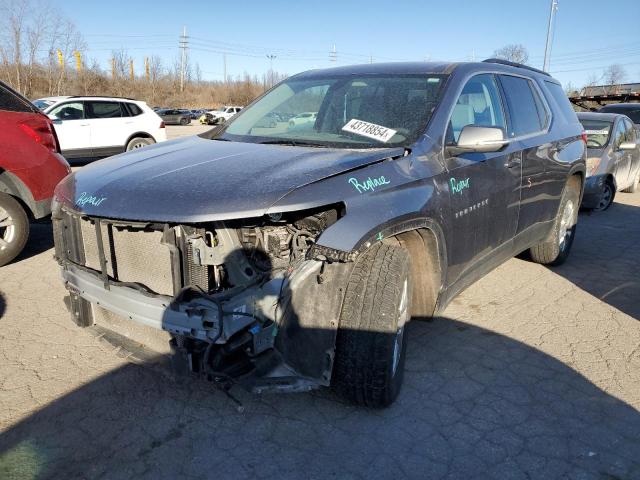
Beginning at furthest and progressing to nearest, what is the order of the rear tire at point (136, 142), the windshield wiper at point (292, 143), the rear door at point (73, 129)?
the rear tire at point (136, 142) < the rear door at point (73, 129) < the windshield wiper at point (292, 143)

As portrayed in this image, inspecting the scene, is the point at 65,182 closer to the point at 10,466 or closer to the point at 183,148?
the point at 183,148

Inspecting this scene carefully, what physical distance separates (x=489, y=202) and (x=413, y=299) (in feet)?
2.92

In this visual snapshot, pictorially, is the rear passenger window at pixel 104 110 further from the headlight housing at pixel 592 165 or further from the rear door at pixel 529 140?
the rear door at pixel 529 140

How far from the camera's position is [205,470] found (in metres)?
2.51

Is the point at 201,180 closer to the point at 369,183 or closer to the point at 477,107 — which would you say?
the point at 369,183

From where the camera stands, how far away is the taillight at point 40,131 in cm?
524

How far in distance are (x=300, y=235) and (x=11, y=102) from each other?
4.13 meters

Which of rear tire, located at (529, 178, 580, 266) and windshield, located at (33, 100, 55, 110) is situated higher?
windshield, located at (33, 100, 55, 110)

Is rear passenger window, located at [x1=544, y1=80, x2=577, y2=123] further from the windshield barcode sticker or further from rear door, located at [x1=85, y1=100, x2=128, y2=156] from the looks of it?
rear door, located at [x1=85, y1=100, x2=128, y2=156]

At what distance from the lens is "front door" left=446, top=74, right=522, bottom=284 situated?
3.33 meters

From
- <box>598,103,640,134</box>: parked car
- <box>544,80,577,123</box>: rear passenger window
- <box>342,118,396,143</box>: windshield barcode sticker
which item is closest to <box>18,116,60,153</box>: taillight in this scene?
<box>342,118,396,143</box>: windshield barcode sticker

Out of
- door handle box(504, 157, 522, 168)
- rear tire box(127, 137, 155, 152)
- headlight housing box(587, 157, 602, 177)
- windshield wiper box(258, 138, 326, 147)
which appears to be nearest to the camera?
windshield wiper box(258, 138, 326, 147)

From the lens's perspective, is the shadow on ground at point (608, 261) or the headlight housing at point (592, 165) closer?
the shadow on ground at point (608, 261)

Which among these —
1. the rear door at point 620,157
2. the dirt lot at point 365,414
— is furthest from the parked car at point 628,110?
the dirt lot at point 365,414
